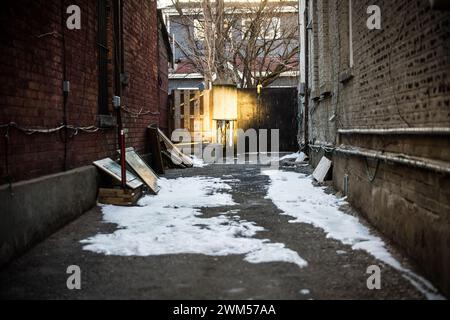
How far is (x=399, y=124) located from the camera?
4195 millimetres

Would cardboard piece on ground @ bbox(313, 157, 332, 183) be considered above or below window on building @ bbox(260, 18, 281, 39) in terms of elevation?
below

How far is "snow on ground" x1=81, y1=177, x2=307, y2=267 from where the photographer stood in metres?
3.98

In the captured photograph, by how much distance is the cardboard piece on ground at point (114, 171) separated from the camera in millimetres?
6434

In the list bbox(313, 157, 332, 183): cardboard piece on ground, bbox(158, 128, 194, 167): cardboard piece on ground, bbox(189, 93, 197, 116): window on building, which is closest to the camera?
bbox(313, 157, 332, 183): cardboard piece on ground

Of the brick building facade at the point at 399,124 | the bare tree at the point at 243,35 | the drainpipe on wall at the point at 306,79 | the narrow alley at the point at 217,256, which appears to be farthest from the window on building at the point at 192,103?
the narrow alley at the point at 217,256

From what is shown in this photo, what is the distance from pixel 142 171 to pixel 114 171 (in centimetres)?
105

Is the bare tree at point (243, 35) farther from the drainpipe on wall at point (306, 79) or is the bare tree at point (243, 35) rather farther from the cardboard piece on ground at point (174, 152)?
the cardboard piece on ground at point (174, 152)

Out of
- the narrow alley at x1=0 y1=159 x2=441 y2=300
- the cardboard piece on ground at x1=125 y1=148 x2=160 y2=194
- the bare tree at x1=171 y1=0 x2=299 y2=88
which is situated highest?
the bare tree at x1=171 y1=0 x2=299 y2=88

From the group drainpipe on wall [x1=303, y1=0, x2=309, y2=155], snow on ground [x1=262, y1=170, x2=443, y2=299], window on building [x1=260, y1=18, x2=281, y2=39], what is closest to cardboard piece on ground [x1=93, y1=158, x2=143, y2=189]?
snow on ground [x1=262, y1=170, x2=443, y2=299]

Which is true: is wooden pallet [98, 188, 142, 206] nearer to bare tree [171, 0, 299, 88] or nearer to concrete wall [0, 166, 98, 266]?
concrete wall [0, 166, 98, 266]

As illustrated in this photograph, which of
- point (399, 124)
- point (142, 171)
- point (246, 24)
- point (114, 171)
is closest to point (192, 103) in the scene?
point (142, 171)

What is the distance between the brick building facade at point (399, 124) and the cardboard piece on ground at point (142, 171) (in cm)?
306

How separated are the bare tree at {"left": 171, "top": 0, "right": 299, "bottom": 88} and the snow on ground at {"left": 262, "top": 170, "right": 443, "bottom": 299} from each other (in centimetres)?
1421

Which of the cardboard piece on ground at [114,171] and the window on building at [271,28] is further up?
the window on building at [271,28]
